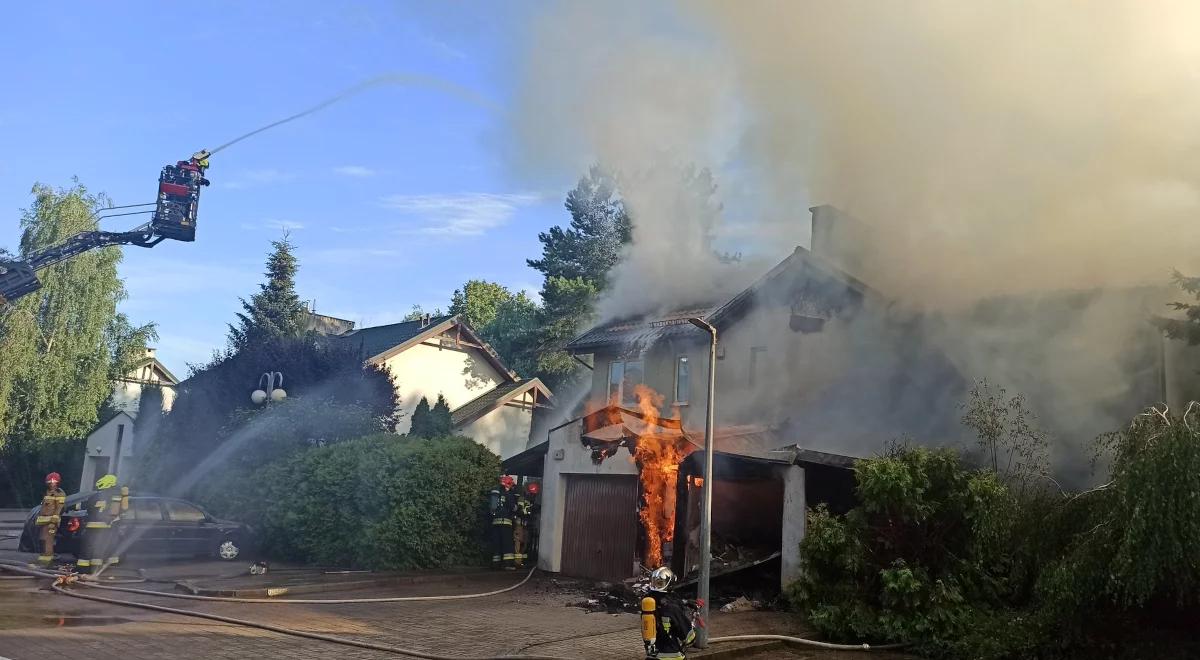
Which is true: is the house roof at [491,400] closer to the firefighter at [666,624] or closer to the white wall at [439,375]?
the white wall at [439,375]

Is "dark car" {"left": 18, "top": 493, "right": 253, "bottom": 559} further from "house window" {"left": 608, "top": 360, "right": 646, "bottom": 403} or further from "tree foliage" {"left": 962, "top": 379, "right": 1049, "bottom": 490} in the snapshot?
"tree foliage" {"left": 962, "top": 379, "right": 1049, "bottom": 490}

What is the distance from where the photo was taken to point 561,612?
14.0 metres

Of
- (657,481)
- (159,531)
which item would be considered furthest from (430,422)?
(657,481)

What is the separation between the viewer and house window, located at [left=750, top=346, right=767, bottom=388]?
21219mm

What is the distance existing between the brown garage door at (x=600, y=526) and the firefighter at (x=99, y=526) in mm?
9391

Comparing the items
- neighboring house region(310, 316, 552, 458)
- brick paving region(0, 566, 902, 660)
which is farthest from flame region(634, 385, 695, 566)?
neighboring house region(310, 316, 552, 458)

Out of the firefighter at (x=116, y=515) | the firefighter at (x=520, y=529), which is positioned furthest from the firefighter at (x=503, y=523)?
the firefighter at (x=116, y=515)

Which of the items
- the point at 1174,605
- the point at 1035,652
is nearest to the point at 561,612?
the point at 1035,652

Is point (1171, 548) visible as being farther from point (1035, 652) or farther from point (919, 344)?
point (919, 344)

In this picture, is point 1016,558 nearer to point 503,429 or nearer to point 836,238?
point 836,238

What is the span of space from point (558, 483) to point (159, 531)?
8847 millimetres

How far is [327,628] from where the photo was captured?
1177 centimetres

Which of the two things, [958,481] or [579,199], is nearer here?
[958,481]

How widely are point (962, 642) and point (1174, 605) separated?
245cm
